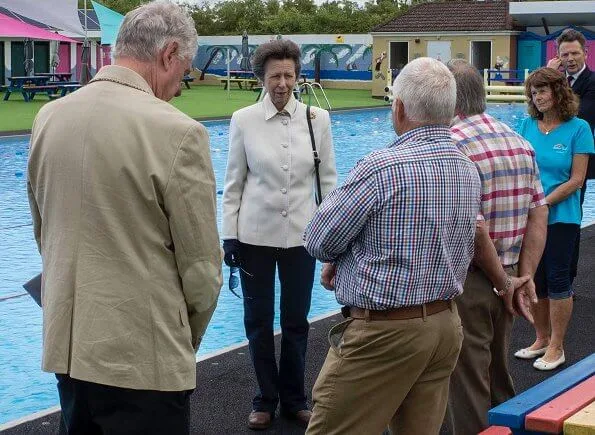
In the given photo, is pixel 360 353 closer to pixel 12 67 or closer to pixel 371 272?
pixel 371 272

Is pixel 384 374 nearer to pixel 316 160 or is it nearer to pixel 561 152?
pixel 316 160

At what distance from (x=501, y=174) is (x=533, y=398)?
0.91m

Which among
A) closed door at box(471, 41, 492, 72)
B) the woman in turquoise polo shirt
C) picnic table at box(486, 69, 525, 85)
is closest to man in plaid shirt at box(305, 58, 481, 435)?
the woman in turquoise polo shirt

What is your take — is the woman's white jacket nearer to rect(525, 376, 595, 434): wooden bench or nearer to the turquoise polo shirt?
the turquoise polo shirt

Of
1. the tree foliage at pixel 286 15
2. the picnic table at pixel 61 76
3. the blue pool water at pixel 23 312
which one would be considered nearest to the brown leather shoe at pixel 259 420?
the blue pool water at pixel 23 312

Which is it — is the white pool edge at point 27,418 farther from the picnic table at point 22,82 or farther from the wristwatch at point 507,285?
the picnic table at point 22,82

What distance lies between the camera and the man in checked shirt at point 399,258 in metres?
3.26

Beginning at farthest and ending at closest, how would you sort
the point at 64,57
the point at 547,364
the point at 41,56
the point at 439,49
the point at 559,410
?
the point at 64,57 → the point at 41,56 → the point at 439,49 → the point at 547,364 → the point at 559,410

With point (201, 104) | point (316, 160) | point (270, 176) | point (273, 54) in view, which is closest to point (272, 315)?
point (270, 176)

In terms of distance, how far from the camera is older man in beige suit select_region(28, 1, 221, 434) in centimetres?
278

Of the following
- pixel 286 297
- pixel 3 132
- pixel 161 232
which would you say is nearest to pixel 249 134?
pixel 286 297

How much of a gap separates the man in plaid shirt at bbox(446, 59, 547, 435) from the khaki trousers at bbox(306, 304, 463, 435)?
692 millimetres

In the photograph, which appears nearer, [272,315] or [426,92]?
[426,92]

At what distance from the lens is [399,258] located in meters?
3.29
